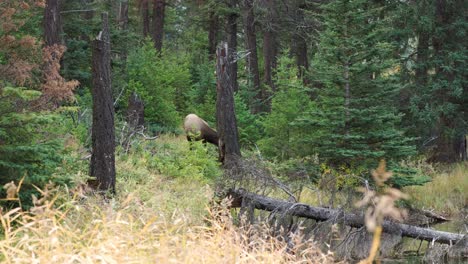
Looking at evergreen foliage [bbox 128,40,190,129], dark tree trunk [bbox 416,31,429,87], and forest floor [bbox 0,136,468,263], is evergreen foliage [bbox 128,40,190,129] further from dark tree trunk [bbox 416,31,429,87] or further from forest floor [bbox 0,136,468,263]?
dark tree trunk [bbox 416,31,429,87]

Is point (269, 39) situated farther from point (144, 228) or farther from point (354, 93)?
point (144, 228)

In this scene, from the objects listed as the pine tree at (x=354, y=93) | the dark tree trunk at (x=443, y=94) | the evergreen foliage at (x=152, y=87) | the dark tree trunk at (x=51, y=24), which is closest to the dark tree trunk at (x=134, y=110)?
the evergreen foliage at (x=152, y=87)

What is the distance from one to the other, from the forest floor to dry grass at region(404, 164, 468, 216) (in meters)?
0.03

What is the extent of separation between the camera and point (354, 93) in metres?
16.6

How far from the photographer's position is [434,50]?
20156 millimetres

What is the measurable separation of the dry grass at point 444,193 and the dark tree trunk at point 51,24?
1135cm

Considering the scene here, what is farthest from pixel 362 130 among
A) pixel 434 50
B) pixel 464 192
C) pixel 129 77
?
pixel 129 77

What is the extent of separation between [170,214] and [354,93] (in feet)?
24.7

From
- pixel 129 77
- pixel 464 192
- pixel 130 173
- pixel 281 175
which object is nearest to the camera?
pixel 130 173

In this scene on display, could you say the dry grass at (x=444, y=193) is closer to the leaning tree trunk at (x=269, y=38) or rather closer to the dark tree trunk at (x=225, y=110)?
the dark tree trunk at (x=225, y=110)

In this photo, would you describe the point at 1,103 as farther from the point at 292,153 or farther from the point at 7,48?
the point at 292,153

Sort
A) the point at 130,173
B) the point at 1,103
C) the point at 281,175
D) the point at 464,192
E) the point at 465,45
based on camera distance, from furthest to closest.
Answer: the point at 465,45 → the point at 464,192 → the point at 281,175 → the point at 130,173 → the point at 1,103

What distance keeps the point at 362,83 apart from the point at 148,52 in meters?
12.0

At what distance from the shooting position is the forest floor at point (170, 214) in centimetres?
559
